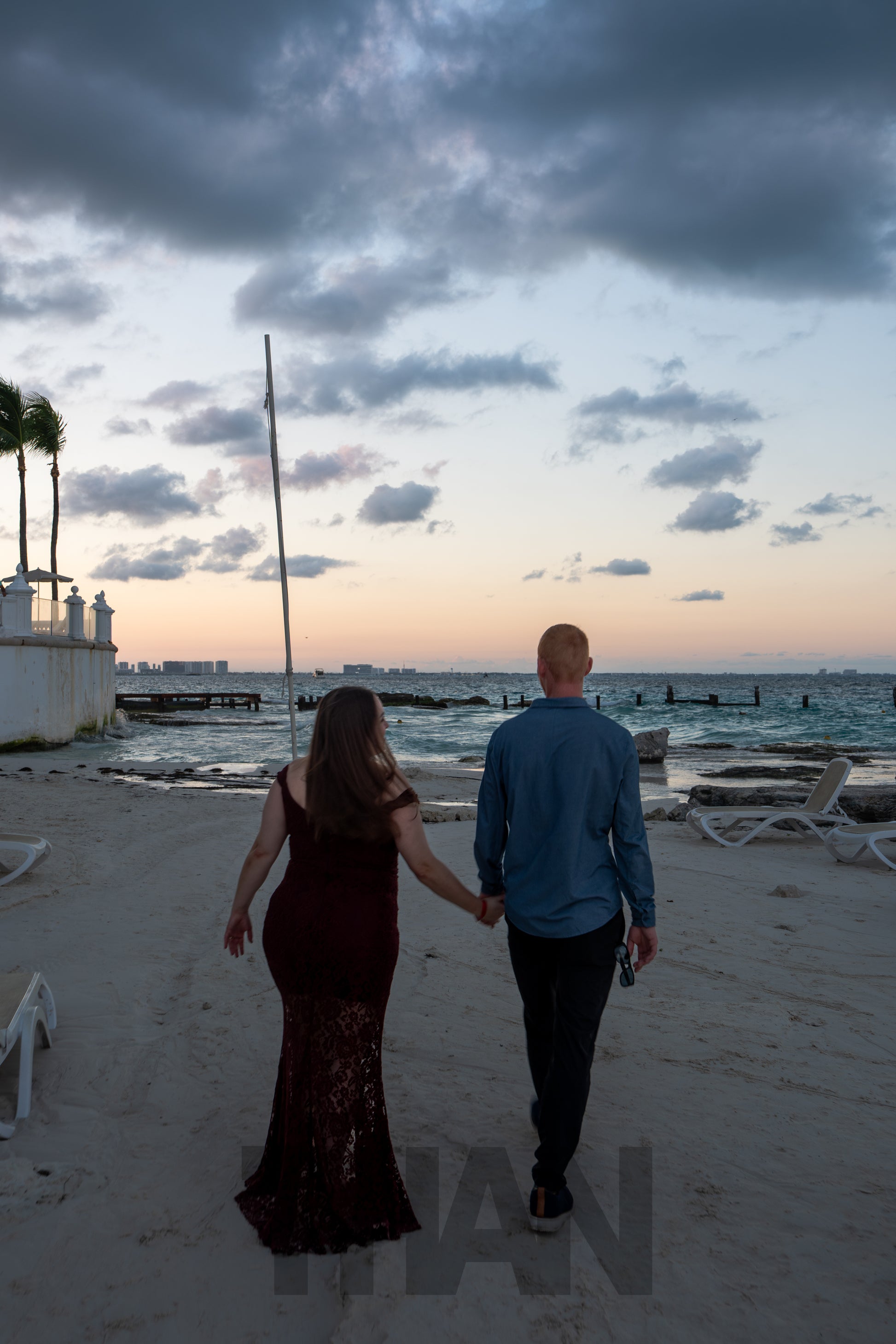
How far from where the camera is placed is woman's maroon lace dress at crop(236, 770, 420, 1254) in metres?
2.44

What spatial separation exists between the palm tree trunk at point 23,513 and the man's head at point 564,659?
1245 inches

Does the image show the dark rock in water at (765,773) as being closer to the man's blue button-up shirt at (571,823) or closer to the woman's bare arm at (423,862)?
the man's blue button-up shirt at (571,823)

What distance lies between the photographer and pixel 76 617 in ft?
81.6

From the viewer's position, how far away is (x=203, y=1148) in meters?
3.10

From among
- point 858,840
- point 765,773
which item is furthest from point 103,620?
point 858,840

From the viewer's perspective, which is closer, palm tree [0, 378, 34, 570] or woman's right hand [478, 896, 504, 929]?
woman's right hand [478, 896, 504, 929]

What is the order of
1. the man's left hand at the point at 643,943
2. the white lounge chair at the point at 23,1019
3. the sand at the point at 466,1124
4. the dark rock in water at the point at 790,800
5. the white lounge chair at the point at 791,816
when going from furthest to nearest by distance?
1. the dark rock in water at the point at 790,800
2. the white lounge chair at the point at 791,816
3. the white lounge chair at the point at 23,1019
4. the man's left hand at the point at 643,943
5. the sand at the point at 466,1124

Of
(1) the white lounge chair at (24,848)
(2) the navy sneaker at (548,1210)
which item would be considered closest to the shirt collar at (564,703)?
(2) the navy sneaker at (548,1210)

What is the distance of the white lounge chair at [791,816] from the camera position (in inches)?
358

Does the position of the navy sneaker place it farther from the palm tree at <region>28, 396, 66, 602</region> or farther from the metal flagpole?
the palm tree at <region>28, 396, 66, 602</region>

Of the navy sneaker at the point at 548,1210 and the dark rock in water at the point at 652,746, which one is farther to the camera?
the dark rock in water at the point at 652,746

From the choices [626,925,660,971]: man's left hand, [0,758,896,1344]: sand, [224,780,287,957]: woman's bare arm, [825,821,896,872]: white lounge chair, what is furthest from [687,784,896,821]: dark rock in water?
[224,780,287,957]: woman's bare arm

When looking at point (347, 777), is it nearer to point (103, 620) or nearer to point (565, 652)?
point (565, 652)

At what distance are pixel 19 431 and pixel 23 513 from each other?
112 inches
